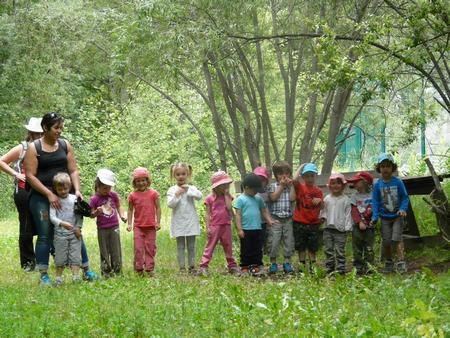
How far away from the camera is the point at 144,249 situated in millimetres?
11656

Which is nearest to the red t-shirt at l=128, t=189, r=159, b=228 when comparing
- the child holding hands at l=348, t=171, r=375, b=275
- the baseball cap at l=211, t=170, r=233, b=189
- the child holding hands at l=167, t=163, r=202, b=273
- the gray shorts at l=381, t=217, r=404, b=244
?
the child holding hands at l=167, t=163, r=202, b=273

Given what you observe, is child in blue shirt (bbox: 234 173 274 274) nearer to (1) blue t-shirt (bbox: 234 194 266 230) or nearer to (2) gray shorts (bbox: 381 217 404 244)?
(1) blue t-shirt (bbox: 234 194 266 230)

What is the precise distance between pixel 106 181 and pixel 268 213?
87.3 inches

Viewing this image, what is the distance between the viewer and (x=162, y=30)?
39.9 ft

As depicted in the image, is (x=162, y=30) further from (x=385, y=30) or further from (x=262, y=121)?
(x=262, y=121)

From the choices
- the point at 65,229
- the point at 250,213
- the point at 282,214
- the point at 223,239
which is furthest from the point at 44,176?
the point at 282,214

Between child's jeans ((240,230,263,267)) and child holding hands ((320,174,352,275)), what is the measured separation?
3.07 feet

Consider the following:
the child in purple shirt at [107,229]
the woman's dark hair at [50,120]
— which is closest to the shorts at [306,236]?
the child in purple shirt at [107,229]

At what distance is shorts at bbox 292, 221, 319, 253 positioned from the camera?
1185 centimetres

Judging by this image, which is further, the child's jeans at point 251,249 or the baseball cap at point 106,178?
the child's jeans at point 251,249

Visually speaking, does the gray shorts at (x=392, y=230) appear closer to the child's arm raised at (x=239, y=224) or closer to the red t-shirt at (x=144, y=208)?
the child's arm raised at (x=239, y=224)

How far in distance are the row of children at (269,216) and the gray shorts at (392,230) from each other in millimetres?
12

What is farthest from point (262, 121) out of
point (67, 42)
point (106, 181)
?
point (67, 42)

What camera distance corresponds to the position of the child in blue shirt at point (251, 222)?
11.9 m
